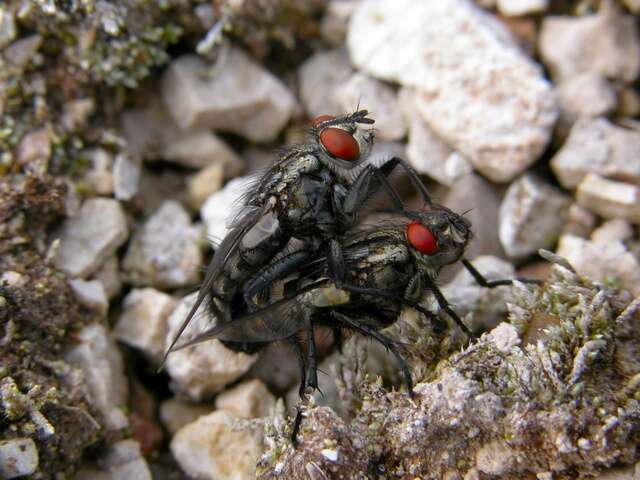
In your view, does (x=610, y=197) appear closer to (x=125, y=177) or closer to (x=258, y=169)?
(x=258, y=169)

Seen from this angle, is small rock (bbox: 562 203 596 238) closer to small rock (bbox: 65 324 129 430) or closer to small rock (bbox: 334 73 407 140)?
small rock (bbox: 334 73 407 140)

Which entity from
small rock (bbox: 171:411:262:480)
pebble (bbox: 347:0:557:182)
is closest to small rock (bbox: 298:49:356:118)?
pebble (bbox: 347:0:557:182)

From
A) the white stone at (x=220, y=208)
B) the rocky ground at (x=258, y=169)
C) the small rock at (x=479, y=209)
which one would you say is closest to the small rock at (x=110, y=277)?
the rocky ground at (x=258, y=169)

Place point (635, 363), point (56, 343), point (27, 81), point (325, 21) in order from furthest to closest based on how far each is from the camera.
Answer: point (325, 21) → point (27, 81) → point (56, 343) → point (635, 363)

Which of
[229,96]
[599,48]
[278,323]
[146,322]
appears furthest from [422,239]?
[599,48]

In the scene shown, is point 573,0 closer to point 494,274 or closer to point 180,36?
point 494,274

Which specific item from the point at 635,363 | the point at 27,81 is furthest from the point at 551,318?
the point at 27,81

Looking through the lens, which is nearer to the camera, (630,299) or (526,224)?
(630,299)

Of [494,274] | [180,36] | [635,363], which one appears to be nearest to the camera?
[635,363]
